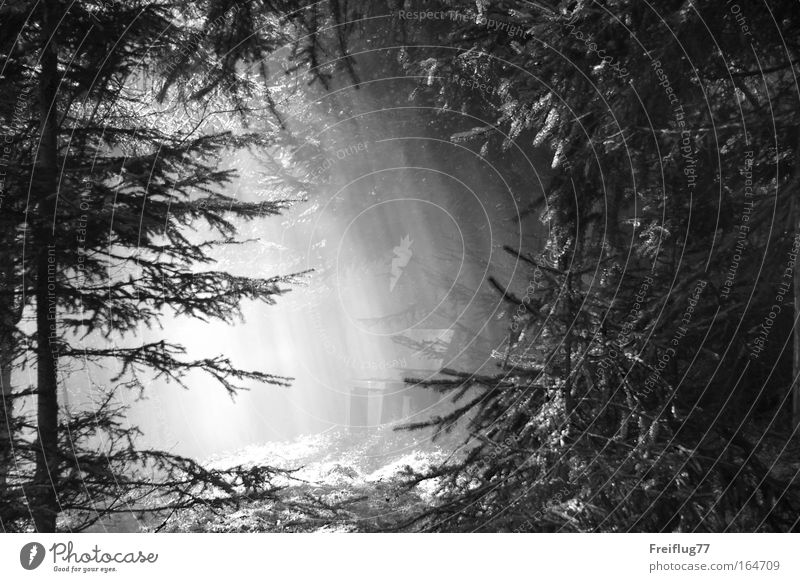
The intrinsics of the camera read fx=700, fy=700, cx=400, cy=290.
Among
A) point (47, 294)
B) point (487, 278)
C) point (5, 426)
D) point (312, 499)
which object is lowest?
point (312, 499)

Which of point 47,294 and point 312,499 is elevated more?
point 47,294

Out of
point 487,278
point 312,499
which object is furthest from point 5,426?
point 487,278

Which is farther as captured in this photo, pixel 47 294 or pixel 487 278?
pixel 487 278

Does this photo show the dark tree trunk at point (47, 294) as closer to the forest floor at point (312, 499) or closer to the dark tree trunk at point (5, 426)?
the dark tree trunk at point (5, 426)

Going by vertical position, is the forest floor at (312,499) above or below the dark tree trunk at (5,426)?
below

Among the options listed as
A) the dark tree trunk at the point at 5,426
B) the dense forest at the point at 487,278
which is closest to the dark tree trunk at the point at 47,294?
the dense forest at the point at 487,278

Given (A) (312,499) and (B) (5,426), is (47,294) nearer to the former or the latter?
(B) (5,426)

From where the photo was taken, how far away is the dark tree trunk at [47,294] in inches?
258

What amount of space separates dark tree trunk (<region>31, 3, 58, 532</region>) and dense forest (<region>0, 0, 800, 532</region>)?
0.07 feet

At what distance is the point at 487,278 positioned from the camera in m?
6.85

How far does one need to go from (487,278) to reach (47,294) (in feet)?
13.8

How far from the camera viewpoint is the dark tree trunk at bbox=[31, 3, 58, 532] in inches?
258

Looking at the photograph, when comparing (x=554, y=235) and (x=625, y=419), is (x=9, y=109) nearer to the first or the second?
(x=554, y=235)

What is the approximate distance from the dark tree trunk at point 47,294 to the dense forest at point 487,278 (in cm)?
2
